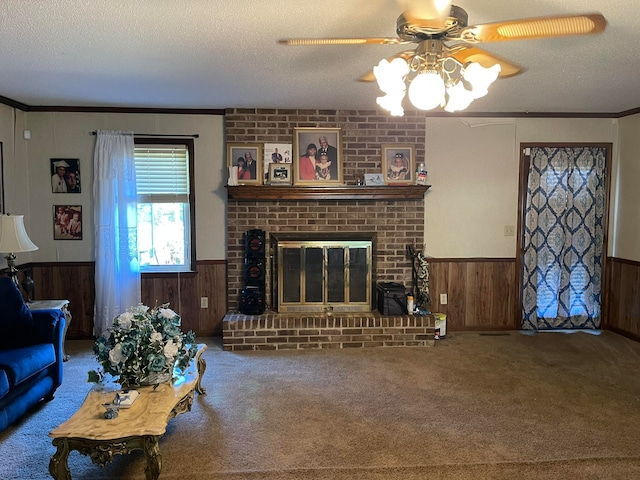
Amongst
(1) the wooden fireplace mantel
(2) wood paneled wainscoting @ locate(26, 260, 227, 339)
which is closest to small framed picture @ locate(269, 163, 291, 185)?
(1) the wooden fireplace mantel

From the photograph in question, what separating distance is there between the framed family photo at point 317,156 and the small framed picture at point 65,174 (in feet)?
7.09

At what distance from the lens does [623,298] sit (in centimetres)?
478

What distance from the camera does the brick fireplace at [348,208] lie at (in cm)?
444

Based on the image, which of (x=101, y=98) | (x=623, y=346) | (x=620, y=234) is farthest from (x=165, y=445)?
(x=620, y=234)

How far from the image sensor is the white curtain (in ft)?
14.7

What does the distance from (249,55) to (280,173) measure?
1.80 m

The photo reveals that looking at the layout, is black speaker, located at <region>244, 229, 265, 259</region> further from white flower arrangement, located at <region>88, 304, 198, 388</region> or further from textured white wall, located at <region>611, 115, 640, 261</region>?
textured white wall, located at <region>611, 115, 640, 261</region>

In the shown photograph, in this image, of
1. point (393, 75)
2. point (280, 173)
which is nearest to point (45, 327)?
point (280, 173)

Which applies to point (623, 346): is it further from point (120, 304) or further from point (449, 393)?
point (120, 304)

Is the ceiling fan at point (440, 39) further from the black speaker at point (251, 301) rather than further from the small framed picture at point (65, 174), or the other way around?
the small framed picture at point (65, 174)

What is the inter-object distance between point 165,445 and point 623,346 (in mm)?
4174

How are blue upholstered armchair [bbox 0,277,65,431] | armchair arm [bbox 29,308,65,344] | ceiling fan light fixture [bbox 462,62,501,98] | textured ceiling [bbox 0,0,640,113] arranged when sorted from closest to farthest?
ceiling fan light fixture [bbox 462,62,501,98], textured ceiling [bbox 0,0,640,113], blue upholstered armchair [bbox 0,277,65,431], armchair arm [bbox 29,308,65,344]

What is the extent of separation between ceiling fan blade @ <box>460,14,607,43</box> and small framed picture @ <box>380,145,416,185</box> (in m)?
2.72

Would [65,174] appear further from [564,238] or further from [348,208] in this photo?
[564,238]
